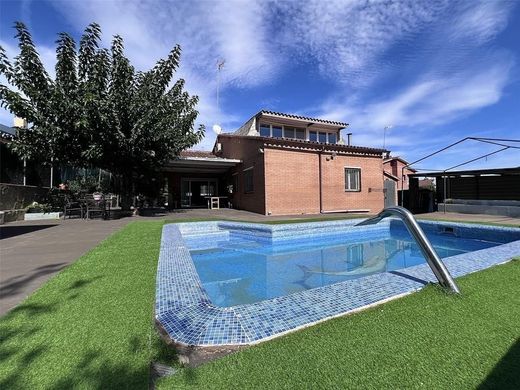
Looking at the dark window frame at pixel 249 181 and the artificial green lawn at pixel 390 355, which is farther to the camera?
the dark window frame at pixel 249 181

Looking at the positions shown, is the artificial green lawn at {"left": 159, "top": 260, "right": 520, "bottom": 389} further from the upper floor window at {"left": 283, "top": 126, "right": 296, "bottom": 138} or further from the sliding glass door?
the sliding glass door

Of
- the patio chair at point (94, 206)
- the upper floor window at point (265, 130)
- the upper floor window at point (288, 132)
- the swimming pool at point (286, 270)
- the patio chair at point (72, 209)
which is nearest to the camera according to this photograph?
the swimming pool at point (286, 270)

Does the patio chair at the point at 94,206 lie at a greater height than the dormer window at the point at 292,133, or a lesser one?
lesser

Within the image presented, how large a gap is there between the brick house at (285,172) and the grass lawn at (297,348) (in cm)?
1223

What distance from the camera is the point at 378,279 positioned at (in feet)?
13.9

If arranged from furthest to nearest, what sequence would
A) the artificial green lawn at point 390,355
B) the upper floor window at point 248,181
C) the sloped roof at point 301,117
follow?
the sloped roof at point 301,117 → the upper floor window at point 248,181 → the artificial green lawn at point 390,355

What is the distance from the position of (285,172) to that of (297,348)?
45.1 feet

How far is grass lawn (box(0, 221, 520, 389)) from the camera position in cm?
209

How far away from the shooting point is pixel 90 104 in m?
11.7

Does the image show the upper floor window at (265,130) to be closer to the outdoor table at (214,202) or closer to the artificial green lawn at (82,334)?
the outdoor table at (214,202)

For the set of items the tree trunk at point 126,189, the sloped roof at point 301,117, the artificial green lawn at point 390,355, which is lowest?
the artificial green lawn at point 390,355

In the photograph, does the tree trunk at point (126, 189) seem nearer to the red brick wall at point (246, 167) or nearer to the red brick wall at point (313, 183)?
the red brick wall at point (246, 167)

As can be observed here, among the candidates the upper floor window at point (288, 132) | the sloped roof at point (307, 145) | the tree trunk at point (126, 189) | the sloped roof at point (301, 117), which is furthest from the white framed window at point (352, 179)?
the tree trunk at point (126, 189)

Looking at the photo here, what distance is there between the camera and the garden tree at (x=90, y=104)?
1180 cm
